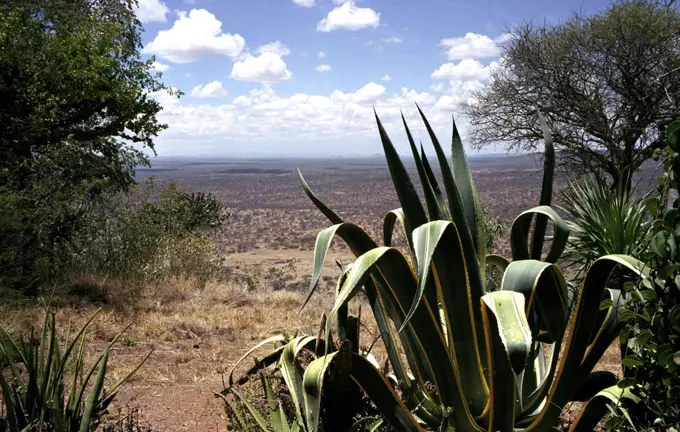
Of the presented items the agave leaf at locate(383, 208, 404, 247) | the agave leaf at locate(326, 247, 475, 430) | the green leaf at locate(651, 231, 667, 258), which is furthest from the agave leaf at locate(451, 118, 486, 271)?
the green leaf at locate(651, 231, 667, 258)

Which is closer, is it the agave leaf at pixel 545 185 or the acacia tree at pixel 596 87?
the agave leaf at pixel 545 185

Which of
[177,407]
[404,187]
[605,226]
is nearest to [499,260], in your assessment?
[404,187]

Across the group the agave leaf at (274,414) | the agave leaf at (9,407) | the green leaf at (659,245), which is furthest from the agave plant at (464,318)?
the agave leaf at (9,407)

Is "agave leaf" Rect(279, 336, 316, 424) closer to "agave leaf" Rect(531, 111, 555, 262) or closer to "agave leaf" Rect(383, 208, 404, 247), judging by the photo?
"agave leaf" Rect(383, 208, 404, 247)

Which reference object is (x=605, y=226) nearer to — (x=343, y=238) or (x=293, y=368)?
(x=343, y=238)

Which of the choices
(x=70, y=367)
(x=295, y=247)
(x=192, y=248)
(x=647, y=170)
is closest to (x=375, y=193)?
(x=295, y=247)

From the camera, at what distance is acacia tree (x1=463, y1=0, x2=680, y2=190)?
12742 mm

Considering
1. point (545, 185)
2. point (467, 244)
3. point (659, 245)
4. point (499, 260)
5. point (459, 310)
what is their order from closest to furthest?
point (659, 245), point (459, 310), point (467, 244), point (545, 185), point (499, 260)

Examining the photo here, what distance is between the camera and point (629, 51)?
13.2 m

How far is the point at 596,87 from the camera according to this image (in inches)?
532

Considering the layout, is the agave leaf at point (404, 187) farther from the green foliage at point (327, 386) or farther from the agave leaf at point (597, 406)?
the agave leaf at point (597, 406)

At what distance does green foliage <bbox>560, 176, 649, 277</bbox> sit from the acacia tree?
8908 millimetres

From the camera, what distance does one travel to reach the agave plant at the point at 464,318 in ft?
6.74

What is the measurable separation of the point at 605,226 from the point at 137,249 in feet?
26.3
